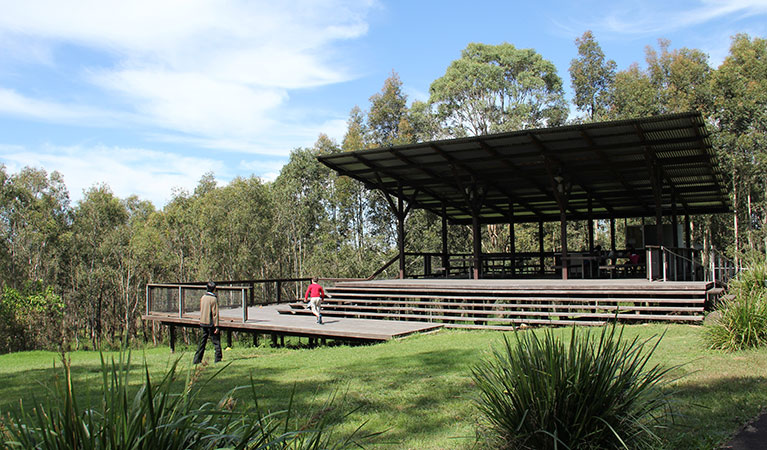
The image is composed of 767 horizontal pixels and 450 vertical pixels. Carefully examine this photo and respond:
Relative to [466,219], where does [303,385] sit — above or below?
below

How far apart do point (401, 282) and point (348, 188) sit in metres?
23.8

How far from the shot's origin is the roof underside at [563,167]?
581 inches

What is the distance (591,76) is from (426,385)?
3904 centimetres

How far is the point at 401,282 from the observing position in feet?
58.2

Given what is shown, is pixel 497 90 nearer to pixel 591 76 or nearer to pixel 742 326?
pixel 591 76

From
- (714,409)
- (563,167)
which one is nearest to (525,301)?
(563,167)

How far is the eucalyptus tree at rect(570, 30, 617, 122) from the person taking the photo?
1612 inches

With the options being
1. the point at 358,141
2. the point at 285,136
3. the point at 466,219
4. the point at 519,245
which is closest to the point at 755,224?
the point at 519,245

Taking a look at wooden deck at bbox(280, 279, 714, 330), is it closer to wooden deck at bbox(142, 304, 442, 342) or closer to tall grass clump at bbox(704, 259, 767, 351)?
wooden deck at bbox(142, 304, 442, 342)

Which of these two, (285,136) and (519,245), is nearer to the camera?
(519,245)

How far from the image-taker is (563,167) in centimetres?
1727

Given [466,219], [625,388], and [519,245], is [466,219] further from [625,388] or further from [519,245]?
[625,388]

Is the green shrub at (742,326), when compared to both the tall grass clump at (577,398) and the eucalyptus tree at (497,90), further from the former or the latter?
the eucalyptus tree at (497,90)

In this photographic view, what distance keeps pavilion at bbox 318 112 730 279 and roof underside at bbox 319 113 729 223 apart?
3cm
